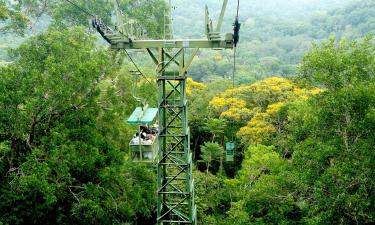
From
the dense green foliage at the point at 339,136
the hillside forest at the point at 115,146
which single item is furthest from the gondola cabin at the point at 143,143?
the dense green foliage at the point at 339,136

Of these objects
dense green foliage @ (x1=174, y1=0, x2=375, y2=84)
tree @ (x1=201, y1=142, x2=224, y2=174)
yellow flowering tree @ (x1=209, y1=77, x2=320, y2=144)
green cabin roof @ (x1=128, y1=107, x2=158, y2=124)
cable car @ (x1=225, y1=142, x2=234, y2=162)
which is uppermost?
dense green foliage @ (x1=174, y1=0, x2=375, y2=84)

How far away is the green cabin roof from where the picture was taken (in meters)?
10.5

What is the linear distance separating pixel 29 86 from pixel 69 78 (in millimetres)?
1024

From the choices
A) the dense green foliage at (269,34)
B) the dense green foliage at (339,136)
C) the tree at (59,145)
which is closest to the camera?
the dense green foliage at (339,136)

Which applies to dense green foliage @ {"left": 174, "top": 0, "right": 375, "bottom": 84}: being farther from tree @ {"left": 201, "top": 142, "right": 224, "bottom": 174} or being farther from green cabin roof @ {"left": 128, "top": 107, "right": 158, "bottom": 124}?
green cabin roof @ {"left": 128, "top": 107, "right": 158, "bottom": 124}

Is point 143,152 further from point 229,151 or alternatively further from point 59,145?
point 229,151

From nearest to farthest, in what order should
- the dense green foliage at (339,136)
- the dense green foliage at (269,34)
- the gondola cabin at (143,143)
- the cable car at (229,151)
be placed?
the dense green foliage at (339,136)
the gondola cabin at (143,143)
the cable car at (229,151)
the dense green foliage at (269,34)

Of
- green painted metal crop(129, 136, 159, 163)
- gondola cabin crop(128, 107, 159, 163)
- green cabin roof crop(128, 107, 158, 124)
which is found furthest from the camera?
green painted metal crop(129, 136, 159, 163)

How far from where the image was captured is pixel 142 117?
35.3 feet

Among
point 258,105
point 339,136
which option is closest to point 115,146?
point 339,136

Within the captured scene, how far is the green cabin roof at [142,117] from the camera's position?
10.5 metres

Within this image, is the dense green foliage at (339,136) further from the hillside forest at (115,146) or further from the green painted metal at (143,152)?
the green painted metal at (143,152)

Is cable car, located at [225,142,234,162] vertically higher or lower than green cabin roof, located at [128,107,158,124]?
lower

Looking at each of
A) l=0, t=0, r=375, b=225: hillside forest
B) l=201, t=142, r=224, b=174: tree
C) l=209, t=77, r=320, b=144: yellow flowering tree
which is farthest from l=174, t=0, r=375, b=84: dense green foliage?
l=0, t=0, r=375, b=225: hillside forest
